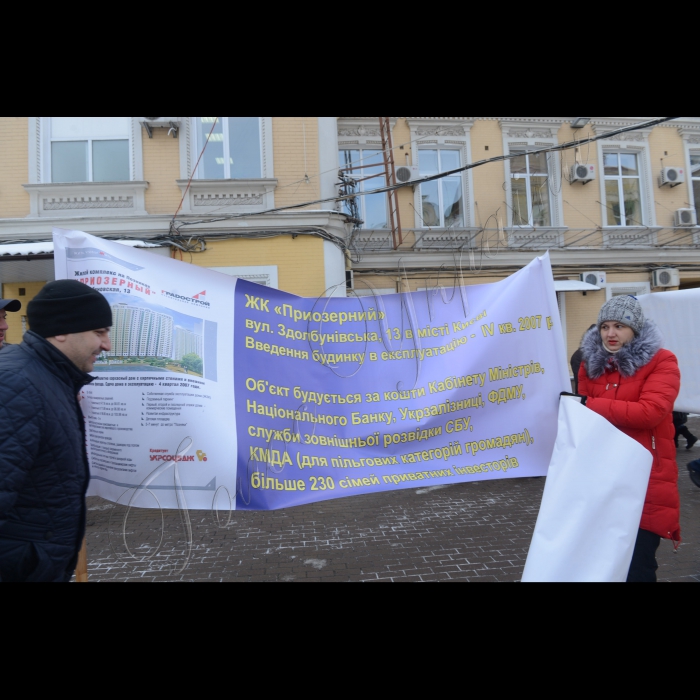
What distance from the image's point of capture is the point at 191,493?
291cm

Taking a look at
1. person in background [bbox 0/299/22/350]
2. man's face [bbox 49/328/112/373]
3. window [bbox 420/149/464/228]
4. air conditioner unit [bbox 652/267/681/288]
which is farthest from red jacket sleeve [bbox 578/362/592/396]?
air conditioner unit [bbox 652/267/681/288]

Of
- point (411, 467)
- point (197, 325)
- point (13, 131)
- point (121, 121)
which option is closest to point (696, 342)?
point (411, 467)

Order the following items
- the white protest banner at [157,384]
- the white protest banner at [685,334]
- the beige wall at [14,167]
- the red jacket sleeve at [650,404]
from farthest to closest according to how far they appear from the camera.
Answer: the beige wall at [14,167], the white protest banner at [685,334], the white protest banner at [157,384], the red jacket sleeve at [650,404]

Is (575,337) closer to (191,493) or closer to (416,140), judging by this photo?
(416,140)

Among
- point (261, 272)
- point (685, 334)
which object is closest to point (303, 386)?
point (685, 334)

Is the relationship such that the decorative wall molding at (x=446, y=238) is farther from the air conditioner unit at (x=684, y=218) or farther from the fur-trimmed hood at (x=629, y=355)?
the fur-trimmed hood at (x=629, y=355)

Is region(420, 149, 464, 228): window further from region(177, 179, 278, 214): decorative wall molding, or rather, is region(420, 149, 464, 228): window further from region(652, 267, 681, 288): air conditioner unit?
region(652, 267, 681, 288): air conditioner unit

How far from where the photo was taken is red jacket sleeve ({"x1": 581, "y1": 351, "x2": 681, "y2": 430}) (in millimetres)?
2594

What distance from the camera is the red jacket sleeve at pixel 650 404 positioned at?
2594 mm

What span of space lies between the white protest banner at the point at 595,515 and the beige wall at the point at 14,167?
10.6 meters

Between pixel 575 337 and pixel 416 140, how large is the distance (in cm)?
671

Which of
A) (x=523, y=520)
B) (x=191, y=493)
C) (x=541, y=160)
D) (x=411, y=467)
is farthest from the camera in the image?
(x=541, y=160)

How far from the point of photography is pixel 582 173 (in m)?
13.8

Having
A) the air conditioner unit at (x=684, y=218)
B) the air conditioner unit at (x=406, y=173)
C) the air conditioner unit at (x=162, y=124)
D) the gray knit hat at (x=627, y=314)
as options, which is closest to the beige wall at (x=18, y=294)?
the air conditioner unit at (x=162, y=124)
